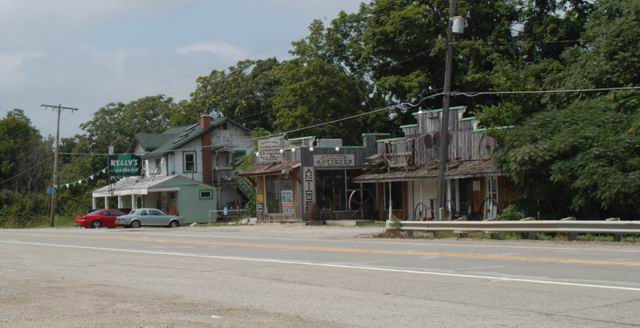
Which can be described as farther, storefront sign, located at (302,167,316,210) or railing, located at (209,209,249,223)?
railing, located at (209,209,249,223)

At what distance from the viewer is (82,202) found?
76062 millimetres

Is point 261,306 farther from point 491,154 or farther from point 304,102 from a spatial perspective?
point 304,102

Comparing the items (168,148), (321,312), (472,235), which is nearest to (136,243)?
(472,235)

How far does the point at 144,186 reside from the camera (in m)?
61.0

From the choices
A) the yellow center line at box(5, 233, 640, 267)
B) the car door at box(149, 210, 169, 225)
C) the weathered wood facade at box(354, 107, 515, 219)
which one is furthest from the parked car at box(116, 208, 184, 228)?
the yellow center line at box(5, 233, 640, 267)

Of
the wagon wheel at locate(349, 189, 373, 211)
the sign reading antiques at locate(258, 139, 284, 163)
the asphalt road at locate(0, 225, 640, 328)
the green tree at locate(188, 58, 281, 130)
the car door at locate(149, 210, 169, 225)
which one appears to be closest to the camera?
the asphalt road at locate(0, 225, 640, 328)

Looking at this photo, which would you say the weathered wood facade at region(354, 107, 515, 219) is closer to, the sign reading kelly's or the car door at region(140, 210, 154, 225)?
the car door at region(140, 210, 154, 225)

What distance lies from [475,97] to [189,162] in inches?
953

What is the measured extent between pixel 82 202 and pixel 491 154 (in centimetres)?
5181

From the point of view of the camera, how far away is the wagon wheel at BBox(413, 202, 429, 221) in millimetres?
39062

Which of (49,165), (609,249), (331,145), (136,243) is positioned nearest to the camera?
(609,249)

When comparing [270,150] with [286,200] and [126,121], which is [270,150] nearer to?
[286,200]

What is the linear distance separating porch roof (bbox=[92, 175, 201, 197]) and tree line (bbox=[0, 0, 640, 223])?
8018 mm

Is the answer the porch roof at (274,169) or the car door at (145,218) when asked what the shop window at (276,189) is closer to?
the porch roof at (274,169)
